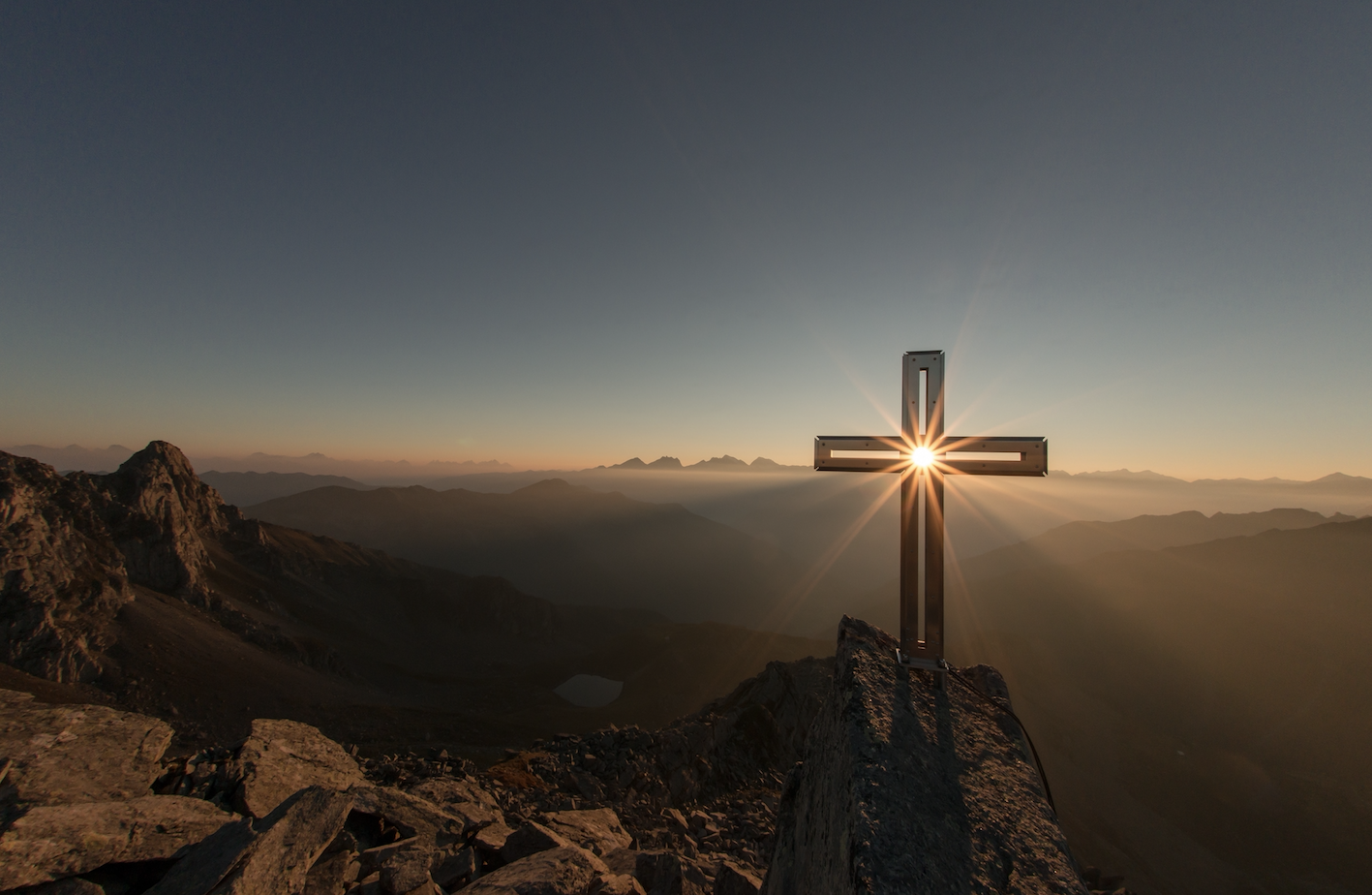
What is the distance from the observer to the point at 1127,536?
17200 centimetres

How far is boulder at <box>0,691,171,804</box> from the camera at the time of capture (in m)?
6.29

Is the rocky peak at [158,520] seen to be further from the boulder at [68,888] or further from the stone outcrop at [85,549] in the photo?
the boulder at [68,888]

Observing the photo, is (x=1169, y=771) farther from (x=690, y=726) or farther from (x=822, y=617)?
(x=822, y=617)

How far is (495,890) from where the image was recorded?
5.17m

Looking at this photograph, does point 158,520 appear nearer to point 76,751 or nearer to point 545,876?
point 76,751

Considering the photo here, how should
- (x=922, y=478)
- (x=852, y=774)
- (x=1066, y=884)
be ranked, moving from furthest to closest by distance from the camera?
(x=922, y=478), (x=852, y=774), (x=1066, y=884)

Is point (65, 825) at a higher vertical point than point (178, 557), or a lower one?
higher

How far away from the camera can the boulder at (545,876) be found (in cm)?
521

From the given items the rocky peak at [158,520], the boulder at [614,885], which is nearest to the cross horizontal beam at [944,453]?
the boulder at [614,885]

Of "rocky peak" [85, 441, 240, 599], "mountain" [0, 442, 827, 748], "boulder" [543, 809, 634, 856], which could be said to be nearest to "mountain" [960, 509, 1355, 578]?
"mountain" [0, 442, 827, 748]

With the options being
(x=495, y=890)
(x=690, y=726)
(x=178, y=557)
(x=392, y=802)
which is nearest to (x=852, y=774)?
(x=495, y=890)

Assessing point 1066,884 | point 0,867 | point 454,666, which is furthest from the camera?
point 454,666

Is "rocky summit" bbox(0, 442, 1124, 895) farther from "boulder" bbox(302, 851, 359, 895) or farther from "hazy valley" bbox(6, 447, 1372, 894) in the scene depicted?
"hazy valley" bbox(6, 447, 1372, 894)

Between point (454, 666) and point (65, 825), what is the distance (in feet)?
292
